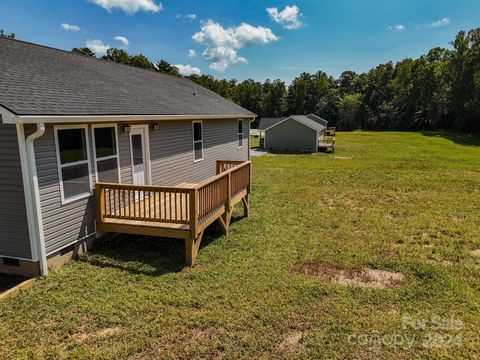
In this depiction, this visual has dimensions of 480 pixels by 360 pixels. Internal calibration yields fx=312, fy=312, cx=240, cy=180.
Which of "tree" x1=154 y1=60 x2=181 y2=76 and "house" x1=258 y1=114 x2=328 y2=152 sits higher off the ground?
"tree" x1=154 y1=60 x2=181 y2=76

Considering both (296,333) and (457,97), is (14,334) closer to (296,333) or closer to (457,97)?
(296,333)

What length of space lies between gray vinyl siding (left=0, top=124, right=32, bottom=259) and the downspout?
17 cm

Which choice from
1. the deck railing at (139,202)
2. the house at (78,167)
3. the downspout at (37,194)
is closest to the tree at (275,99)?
the house at (78,167)

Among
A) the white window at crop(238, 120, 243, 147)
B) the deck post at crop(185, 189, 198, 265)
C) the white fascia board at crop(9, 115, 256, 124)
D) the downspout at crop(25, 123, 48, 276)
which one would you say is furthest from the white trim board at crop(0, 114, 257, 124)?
the white window at crop(238, 120, 243, 147)

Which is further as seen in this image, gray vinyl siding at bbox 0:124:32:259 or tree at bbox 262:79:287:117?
tree at bbox 262:79:287:117

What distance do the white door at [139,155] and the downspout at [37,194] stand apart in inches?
104

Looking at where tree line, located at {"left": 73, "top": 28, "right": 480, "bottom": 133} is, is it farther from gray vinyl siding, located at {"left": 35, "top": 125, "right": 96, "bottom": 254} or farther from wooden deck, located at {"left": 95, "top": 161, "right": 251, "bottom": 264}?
gray vinyl siding, located at {"left": 35, "top": 125, "right": 96, "bottom": 254}

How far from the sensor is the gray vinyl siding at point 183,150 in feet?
27.4

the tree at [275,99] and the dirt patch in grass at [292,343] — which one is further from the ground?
the tree at [275,99]

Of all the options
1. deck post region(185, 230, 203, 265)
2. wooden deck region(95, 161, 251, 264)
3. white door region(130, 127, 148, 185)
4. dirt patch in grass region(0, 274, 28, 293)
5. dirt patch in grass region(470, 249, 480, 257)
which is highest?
white door region(130, 127, 148, 185)

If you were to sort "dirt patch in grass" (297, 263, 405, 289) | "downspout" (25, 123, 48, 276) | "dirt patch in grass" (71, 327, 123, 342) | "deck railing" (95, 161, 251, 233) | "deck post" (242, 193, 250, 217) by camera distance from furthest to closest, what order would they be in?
"deck post" (242, 193, 250, 217) → "deck railing" (95, 161, 251, 233) → "dirt patch in grass" (297, 263, 405, 289) → "downspout" (25, 123, 48, 276) → "dirt patch in grass" (71, 327, 123, 342)

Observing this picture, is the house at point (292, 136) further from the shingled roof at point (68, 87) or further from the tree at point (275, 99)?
the tree at point (275, 99)

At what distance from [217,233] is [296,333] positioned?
378 centimetres

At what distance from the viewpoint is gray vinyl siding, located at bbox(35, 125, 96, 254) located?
16.3 feet
